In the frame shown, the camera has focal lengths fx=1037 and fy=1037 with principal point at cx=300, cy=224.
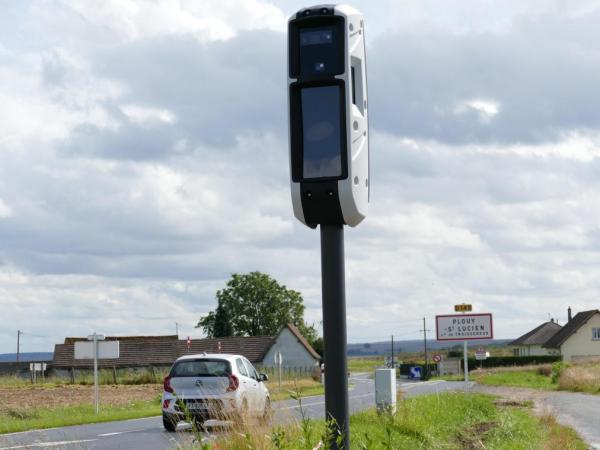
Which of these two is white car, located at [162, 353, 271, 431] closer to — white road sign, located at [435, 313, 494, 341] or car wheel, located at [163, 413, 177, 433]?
car wheel, located at [163, 413, 177, 433]

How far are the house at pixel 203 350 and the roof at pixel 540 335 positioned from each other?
43.3 metres

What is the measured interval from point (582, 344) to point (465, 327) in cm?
7982

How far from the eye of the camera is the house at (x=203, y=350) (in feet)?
270

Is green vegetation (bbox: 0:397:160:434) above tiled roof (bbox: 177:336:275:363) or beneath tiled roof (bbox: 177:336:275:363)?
beneath

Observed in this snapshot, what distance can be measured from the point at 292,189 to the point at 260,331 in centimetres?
9928

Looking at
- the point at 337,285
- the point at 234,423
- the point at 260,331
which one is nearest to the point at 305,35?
the point at 337,285

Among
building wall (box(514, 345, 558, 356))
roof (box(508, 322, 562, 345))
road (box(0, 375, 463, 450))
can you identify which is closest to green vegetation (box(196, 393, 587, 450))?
road (box(0, 375, 463, 450))

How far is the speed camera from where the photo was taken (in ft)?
22.3

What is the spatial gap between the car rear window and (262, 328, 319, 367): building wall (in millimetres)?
62936

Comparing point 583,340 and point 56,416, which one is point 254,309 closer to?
point 583,340

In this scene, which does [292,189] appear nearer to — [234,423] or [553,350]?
[234,423]

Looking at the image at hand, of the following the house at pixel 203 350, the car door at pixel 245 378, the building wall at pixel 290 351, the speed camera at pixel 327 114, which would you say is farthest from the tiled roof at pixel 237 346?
the speed camera at pixel 327 114

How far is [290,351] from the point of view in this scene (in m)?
83.3

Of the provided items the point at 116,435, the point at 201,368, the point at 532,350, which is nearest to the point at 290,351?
the point at 532,350
